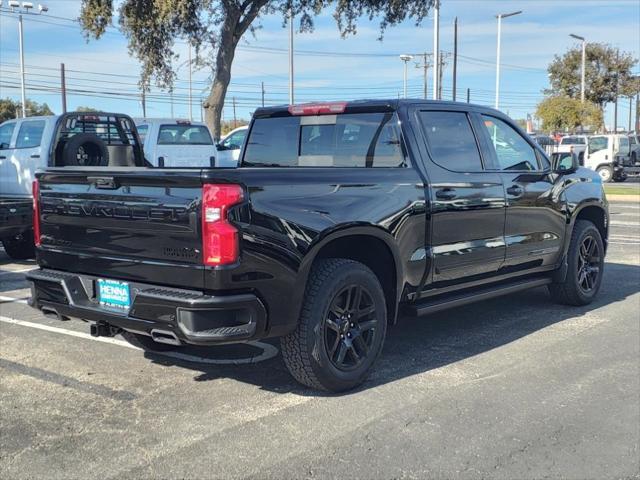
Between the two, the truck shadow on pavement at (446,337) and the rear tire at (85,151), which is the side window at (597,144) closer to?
the truck shadow on pavement at (446,337)

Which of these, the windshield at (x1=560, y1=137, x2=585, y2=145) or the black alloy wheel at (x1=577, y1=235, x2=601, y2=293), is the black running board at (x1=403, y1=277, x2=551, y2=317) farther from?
the windshield at (x1=560, y1=137, x2=585, y2=145)

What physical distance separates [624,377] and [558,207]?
210 centimetres

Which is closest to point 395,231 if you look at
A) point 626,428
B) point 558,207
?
point 626,428

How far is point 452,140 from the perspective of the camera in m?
5.61

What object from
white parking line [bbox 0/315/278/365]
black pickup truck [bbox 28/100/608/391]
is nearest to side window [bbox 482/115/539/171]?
black pickup truck [bbox 28/100/608/391]

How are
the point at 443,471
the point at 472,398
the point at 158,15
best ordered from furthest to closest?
the point at 158,15 < the point at 472,398 < the point at 443,471

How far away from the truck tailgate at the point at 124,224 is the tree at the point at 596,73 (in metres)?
50.9

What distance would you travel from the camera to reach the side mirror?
263 inches

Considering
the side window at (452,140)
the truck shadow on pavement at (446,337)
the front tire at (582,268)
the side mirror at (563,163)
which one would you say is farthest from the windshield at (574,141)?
the side window at (452,140)

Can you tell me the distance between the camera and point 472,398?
14.7ft

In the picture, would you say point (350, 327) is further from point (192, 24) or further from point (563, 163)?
point (192, 24)

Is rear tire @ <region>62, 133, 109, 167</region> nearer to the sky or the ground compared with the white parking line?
nearer to the sky

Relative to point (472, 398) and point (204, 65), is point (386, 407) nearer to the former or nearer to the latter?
point (472, 398)

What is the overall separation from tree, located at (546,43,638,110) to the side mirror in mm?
47201
